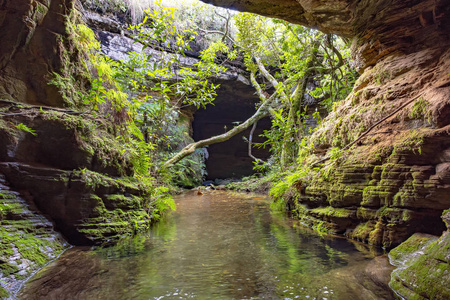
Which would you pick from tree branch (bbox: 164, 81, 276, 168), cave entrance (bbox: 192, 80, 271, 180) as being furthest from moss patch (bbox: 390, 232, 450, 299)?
cave entrance (bbox: 192, 80, 271, 180)

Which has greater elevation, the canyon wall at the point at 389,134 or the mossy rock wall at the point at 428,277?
the canyon wall at the point at 389,134

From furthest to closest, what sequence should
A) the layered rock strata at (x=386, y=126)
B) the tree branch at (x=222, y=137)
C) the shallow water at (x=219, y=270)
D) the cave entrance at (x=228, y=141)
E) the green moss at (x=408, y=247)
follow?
the cave entrance at (x=228, y=141) < the tree branch at (x=222, y=137) < the layered rock strata at (x=386, y=126) < the green moss at (x=408, y=247) < the shallow water at (x=219, y=270)

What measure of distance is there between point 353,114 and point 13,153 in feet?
18.3

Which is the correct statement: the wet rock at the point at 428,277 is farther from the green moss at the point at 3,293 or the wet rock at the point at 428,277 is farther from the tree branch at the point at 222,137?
the tree branch at the point at 222,137

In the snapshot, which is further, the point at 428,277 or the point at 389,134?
the point at 389,134

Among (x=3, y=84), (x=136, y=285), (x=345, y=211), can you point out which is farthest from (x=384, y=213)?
(x=3, y=84)

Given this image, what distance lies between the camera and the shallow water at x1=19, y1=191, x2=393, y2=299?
2201 millimetres

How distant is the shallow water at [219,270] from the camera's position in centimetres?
220

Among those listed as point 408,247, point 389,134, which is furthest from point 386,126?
point 408,247

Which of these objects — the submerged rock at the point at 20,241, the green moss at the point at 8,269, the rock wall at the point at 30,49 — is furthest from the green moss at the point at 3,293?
the rock wall at the point at 30,49

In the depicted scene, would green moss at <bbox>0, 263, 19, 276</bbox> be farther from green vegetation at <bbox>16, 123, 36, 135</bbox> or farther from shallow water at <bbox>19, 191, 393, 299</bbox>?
green vegetation at <bbox>16, 123, 36, 135</bbox>

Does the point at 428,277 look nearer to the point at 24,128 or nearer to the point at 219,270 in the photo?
the point at 219,270

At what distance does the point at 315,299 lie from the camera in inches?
81.3

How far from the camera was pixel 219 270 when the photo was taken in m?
2.73
